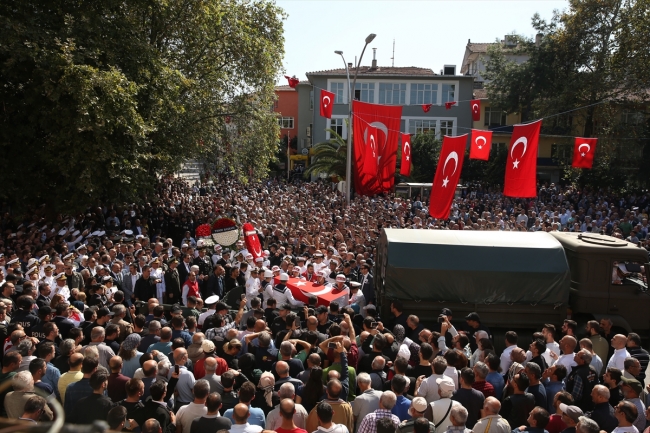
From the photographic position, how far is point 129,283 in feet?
39.6

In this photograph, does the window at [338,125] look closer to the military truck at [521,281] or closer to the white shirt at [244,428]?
the military truck at [521,281]

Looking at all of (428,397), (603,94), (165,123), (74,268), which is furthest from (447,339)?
(603,94)

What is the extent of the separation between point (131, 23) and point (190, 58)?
4.43m

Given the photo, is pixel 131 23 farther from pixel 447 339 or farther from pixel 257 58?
pixel 447 339

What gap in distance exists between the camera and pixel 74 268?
11648mm

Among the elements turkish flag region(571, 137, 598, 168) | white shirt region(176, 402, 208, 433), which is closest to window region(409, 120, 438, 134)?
turkish flag region(571, 137, 598, 168)

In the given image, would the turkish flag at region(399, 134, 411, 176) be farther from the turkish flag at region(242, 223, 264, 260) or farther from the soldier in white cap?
the soldier in white cap

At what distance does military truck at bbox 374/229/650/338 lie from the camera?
10555 millimetres

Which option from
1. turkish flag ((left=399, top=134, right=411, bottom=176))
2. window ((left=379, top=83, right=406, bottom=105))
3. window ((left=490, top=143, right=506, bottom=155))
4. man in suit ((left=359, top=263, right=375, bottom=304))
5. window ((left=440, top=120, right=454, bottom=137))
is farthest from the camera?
window ((left=379, top=83, right=406, bottom=105))

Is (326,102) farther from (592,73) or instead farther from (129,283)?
(592,73)

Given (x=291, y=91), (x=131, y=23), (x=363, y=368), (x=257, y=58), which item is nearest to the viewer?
(x=363, y=368)

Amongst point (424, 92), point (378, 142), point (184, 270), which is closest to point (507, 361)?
point (184, 270)

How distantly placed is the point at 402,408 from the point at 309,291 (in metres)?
5.49

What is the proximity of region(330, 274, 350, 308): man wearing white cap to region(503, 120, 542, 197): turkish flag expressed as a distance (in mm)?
7134
